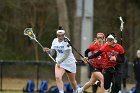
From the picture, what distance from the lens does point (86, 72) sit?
26.3 meters

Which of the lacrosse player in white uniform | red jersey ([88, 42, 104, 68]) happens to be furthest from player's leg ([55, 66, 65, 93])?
red jersey ([88, 42, 104, 68])

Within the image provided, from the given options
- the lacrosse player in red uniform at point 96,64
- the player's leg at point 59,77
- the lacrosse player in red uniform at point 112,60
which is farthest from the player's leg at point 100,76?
the player's leg at point 59,77

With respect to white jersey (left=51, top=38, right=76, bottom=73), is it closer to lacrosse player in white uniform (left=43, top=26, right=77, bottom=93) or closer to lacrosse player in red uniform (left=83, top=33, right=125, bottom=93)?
lacrosse player in white uniform (left=43, top=26, right=77, bottom=93)

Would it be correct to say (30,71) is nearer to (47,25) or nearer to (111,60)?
(47,25)

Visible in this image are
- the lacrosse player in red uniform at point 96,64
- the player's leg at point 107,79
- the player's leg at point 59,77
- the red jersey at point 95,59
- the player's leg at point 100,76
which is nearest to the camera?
the player's leg at point 59,77

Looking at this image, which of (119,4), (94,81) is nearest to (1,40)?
(119,4)

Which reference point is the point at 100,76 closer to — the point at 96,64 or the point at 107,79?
the point at 107,79

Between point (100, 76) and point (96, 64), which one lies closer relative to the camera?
point (100, 76)

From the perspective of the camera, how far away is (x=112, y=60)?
17.3 metres

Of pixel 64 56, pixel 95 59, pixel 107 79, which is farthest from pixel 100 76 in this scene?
pixel 64 56

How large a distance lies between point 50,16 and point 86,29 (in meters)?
19.4

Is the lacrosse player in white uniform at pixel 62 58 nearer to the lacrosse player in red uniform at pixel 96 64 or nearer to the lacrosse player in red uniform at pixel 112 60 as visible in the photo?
the lacrosse player in red uniform at pixel 112 60

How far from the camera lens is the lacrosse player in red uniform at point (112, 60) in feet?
56.3

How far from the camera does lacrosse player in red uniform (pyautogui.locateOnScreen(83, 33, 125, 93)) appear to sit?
675 inches
